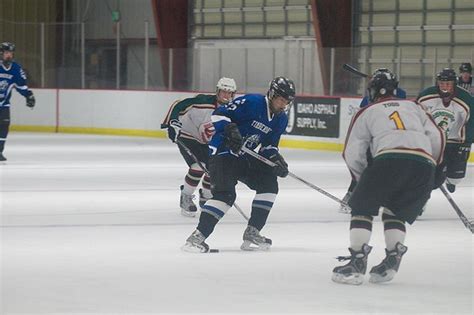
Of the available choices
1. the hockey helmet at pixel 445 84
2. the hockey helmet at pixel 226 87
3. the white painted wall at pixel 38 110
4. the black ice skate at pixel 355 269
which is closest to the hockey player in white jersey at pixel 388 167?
the black ice skate at pixel 355 269

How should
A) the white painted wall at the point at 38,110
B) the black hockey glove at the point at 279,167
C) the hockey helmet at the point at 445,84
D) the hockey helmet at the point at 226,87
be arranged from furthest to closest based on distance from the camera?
the white painted wall at the point at 38,110
the hockey helmet at the point at 445,84
the hockey helmet at the point at 226,87
the black hockey glove at the point at 279,167

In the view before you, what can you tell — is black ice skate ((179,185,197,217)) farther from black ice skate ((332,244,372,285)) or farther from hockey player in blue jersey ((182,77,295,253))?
black ice skate ((332,244,372,285))

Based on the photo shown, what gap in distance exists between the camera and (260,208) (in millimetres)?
7496

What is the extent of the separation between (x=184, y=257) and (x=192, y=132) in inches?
103

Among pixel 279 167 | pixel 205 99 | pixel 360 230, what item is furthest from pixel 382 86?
pixel 205 99

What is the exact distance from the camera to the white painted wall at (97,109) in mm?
21688

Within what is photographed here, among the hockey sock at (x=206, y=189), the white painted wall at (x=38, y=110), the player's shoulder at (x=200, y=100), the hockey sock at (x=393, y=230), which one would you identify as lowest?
the white painted wall at (x=38, y=110)

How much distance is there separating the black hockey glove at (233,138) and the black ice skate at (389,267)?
4.29 ft

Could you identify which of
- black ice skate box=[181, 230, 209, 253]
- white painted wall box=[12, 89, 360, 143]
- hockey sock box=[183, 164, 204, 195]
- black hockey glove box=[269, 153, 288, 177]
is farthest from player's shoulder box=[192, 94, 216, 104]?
white painted wall box=[12, 89, 360, 143]

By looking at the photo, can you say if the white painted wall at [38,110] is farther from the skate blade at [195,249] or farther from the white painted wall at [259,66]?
the skate blade at [195,249]

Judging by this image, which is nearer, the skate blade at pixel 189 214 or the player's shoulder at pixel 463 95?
the skate blade at pixel 189 214

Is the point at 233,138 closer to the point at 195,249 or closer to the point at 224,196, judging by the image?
the point at 224,196

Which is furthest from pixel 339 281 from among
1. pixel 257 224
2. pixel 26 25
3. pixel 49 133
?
pixel 26 25

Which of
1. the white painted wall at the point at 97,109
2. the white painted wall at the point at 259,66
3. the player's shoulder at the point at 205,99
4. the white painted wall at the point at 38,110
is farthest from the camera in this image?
the white painted wall at the point at 38,110
